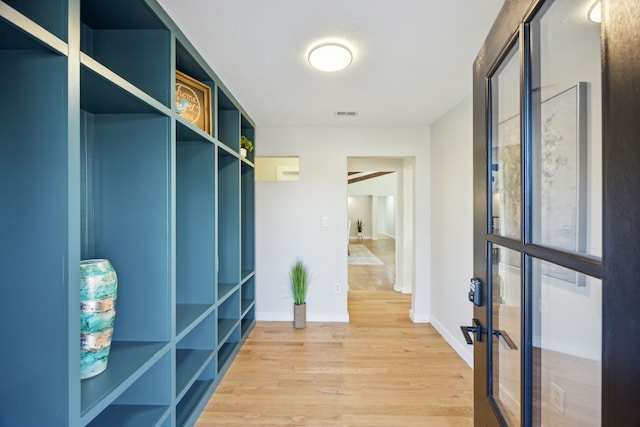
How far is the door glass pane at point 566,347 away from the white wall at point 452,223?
5.72 feet

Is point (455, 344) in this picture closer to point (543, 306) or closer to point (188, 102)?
point (543, 306)

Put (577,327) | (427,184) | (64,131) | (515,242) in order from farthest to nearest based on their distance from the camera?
(427,184)
(64,131)
(515,242)
(577,327)

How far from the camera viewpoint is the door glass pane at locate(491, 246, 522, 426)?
2.60ft

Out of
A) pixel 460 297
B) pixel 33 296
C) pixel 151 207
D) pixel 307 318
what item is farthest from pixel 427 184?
pixel 33 296

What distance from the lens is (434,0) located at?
130 cm

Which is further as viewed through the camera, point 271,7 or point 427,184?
→ point 427,184

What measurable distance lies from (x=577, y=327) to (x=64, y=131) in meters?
1.45

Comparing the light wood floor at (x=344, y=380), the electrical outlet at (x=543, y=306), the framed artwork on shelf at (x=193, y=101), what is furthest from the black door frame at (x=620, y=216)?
the framed artwork on shelf at (x=193, y=101)

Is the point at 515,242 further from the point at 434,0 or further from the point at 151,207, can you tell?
the point at 151,207

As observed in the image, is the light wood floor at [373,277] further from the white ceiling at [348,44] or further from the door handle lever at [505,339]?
the door handle lever at [505,339]

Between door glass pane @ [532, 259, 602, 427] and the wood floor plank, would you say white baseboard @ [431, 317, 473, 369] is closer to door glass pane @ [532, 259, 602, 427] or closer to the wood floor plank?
the wood floor plank

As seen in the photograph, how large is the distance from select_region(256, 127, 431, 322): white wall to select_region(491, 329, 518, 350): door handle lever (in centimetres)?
232

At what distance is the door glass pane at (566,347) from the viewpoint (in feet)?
1.79

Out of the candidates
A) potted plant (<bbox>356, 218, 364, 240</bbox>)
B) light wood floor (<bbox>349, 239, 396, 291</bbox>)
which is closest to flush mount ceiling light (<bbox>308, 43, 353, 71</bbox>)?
light wood floor (<bbox>349, 239, 396, 291</bbox>)
